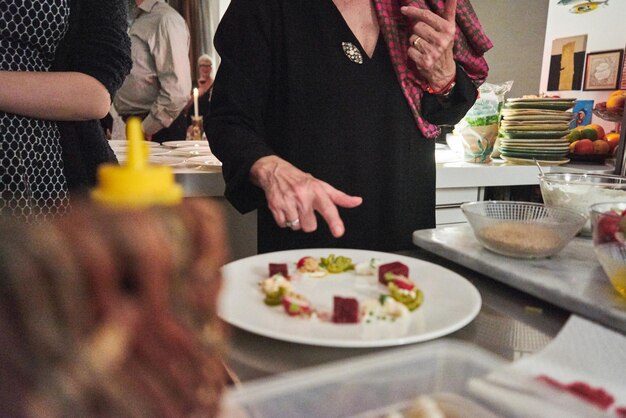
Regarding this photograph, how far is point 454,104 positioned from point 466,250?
526 millimetres

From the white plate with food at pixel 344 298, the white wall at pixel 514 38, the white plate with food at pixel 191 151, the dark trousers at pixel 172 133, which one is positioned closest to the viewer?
the white plate with food at pixel 344 298

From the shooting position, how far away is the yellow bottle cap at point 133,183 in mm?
241

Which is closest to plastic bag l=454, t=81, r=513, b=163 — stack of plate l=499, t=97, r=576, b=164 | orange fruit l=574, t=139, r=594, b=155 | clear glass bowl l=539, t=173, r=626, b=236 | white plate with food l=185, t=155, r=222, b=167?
stack of plate l=499, t=97, r=576, b=164

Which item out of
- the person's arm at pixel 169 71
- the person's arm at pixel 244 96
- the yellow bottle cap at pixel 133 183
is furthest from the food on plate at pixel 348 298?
the person's arm at pixel 169 71

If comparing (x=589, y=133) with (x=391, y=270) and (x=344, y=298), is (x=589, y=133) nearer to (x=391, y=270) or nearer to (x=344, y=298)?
(x=391, y=270)

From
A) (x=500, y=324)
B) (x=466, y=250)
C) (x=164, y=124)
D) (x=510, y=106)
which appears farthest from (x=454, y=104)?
(x=164, y=124)

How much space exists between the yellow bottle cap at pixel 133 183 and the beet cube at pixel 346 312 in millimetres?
430

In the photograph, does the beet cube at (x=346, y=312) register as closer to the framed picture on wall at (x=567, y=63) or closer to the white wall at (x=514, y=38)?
the white wall at (x=514, y=38)

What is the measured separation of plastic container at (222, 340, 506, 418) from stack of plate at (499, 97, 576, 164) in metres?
1.81

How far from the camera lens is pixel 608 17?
4137 mm

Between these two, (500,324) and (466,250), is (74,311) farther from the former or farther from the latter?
(466,250)

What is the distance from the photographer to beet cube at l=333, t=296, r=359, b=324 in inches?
25.3

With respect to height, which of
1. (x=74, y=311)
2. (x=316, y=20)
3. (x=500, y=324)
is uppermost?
(x=316, y=20)

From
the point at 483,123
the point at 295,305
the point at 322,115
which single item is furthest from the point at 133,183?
the point at 483,123
